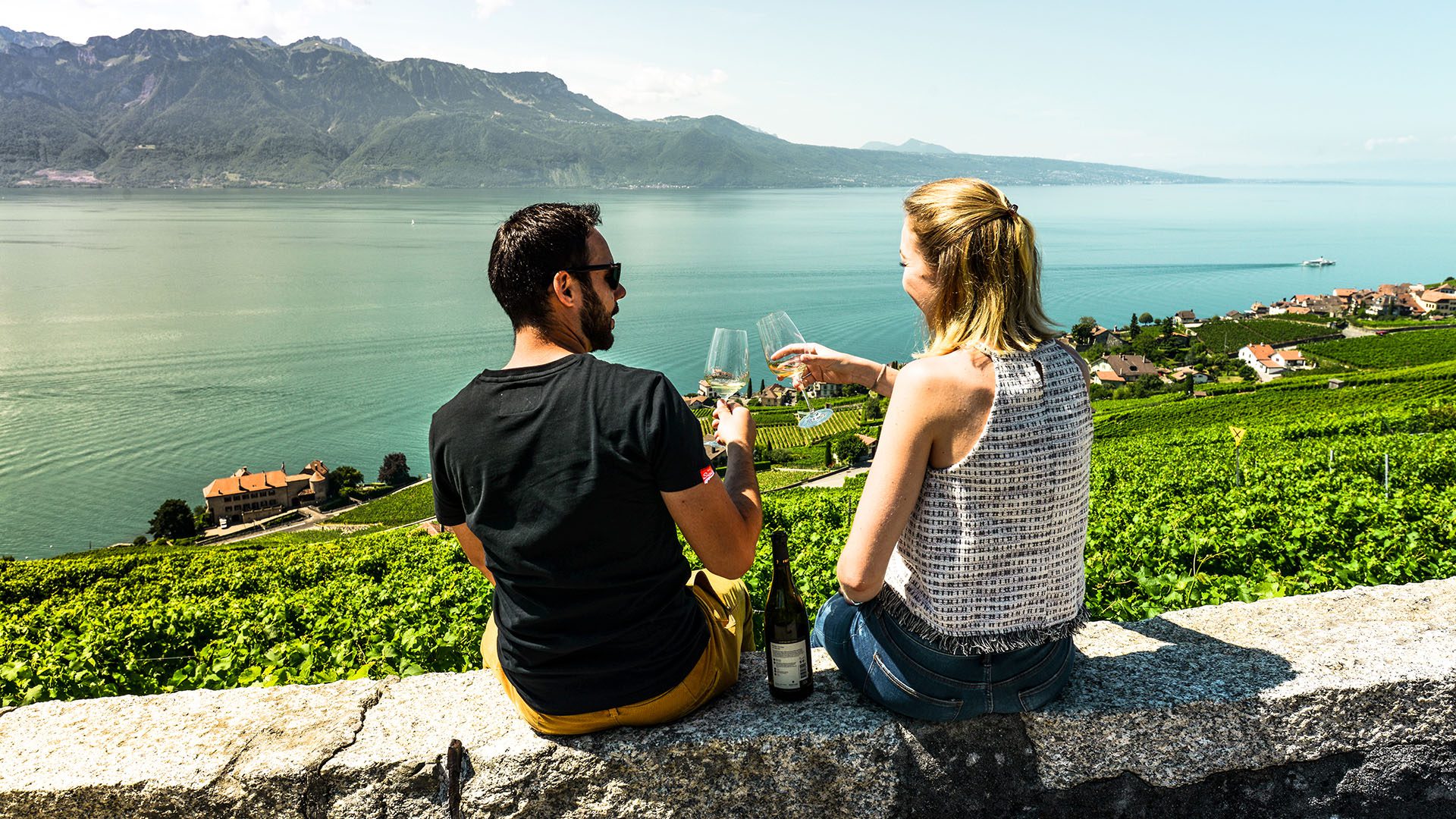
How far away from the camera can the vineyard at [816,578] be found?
14.6 ft

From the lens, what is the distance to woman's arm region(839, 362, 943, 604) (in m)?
2.20

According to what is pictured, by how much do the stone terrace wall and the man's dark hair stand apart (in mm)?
1174

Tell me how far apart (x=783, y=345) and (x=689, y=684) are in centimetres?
140

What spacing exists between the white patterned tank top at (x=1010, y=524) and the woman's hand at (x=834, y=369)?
34.1 inches

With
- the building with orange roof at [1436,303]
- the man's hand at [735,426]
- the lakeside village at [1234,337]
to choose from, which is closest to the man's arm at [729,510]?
the man's hand at [735,426]

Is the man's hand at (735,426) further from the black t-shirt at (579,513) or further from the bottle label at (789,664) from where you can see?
the bottle label at (789,664)

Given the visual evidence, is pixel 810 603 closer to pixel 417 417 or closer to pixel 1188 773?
pixel 1188 773

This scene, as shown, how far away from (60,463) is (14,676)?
5182 centimetres

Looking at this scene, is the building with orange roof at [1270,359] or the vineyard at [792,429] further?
the building with orange roof at [1270,359]

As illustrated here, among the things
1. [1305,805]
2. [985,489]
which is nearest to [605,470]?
[985,489]

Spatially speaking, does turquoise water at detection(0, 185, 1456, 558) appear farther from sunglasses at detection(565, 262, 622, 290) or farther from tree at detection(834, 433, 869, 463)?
tree at detection(834, 433, 869, 463)

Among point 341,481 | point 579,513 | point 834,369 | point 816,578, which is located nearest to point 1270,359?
point 341,481

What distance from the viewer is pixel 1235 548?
5246 mm

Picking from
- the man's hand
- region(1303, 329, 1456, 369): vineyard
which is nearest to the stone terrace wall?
the man's hand
